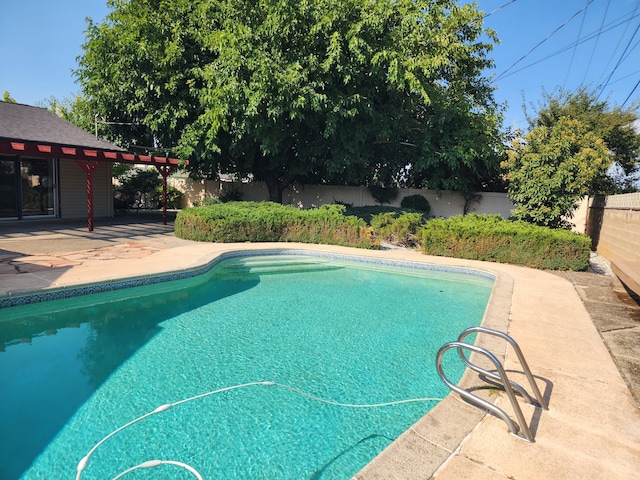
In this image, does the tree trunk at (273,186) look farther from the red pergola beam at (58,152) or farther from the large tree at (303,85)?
the red pergola beam at (58,152)

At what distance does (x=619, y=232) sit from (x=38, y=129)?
1780 centimetres

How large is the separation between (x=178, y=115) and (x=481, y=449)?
14551mm

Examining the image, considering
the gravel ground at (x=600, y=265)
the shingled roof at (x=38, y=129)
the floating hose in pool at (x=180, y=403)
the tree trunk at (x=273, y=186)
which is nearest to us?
the floating hose in pool at (x=180, y=403)

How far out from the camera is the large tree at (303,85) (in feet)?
39.1

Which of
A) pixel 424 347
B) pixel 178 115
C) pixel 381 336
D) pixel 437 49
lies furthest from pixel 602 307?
pixel 178 115

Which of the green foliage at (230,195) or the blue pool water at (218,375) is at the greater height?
the green foliage at (230,195)

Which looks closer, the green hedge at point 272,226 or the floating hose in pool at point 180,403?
the floating hose in pool at point 180,403

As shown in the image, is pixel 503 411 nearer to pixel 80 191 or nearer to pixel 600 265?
pixel 600 265

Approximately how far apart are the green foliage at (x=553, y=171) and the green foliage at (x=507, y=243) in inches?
33.4

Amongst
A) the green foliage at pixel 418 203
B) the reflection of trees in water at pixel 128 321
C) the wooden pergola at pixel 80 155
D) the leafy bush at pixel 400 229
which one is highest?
the wooden pergola at pixel 80 155

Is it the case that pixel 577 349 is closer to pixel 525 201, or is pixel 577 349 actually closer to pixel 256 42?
pixel 525 201

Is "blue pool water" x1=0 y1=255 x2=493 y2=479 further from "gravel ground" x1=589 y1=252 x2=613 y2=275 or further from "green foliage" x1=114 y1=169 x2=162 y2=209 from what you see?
"green foliage" x1=114 y1=169 x2=162 y2=209

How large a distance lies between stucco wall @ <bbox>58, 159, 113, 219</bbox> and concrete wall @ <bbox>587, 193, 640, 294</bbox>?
1711 cm

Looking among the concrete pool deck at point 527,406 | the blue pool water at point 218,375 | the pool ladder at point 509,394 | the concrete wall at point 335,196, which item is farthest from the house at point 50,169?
the pool ladder at point 509,394
